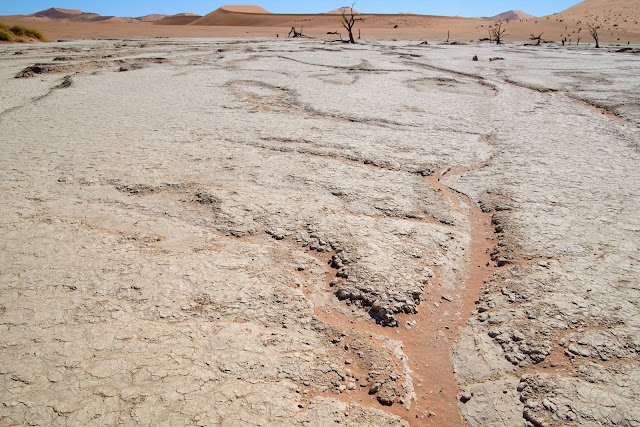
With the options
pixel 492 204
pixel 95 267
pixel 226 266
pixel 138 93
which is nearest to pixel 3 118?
pixel 138 93

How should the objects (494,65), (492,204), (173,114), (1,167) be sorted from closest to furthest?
(492,204)
(1,167)
(173,114)
(494,65)

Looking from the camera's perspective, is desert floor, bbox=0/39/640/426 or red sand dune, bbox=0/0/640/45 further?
red sand dune, bbox=0/0/640/45

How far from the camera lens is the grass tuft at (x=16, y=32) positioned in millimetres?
10258

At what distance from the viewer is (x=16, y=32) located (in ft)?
37.2

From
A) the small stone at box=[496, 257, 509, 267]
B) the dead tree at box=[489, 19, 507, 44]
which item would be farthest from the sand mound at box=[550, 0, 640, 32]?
the small stone at box=[496, 257, 509, 267]

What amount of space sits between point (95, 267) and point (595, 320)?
1.57m

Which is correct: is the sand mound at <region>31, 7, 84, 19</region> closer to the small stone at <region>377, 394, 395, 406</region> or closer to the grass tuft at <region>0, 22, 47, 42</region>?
the grass tuft at <region>0, 22, 47, 42</region>

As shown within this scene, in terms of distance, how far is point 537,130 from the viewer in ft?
9.36

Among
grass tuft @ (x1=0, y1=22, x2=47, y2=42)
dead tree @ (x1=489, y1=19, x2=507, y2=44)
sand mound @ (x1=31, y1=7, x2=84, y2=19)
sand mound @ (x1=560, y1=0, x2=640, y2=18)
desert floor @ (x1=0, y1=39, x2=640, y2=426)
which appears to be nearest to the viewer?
desert floor @ (x1=0, y1=39, x2=640, y2=426)

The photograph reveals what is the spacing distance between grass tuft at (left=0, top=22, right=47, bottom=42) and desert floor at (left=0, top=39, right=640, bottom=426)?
9.65 metres

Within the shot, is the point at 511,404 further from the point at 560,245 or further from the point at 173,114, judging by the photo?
the point at 173,114

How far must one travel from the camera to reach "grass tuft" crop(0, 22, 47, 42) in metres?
10.3

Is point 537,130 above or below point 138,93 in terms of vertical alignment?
below

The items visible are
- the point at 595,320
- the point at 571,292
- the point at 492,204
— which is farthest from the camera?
the point at 492,204
